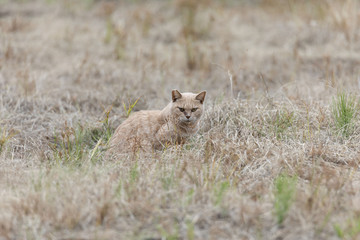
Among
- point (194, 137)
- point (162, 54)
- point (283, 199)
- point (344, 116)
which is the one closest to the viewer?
point (283, 199)

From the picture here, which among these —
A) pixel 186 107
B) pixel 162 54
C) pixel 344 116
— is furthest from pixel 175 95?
pixel 162 54

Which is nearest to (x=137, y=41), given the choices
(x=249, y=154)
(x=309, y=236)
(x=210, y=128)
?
(x=210, y=128)

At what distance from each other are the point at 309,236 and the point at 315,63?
4.49 m

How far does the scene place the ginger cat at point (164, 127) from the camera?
4074 millimetres

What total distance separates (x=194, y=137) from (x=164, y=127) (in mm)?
393

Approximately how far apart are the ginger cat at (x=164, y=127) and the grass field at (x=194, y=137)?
6.9 inches

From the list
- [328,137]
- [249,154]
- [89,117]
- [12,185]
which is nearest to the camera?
[12,185]

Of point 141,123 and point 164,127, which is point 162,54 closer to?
point 141,123

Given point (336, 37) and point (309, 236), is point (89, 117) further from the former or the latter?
point (336, 37)

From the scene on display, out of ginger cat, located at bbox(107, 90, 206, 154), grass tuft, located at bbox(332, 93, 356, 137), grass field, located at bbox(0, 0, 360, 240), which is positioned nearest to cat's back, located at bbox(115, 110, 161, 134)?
ginger cat, located at bbox(107, 90, 206, 154)

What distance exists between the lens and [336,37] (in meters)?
7.52

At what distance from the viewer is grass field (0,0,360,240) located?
281cm

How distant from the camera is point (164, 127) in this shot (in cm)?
414

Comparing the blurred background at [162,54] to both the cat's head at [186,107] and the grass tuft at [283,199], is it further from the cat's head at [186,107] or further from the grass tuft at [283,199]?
the grass tuft at [283,199]
